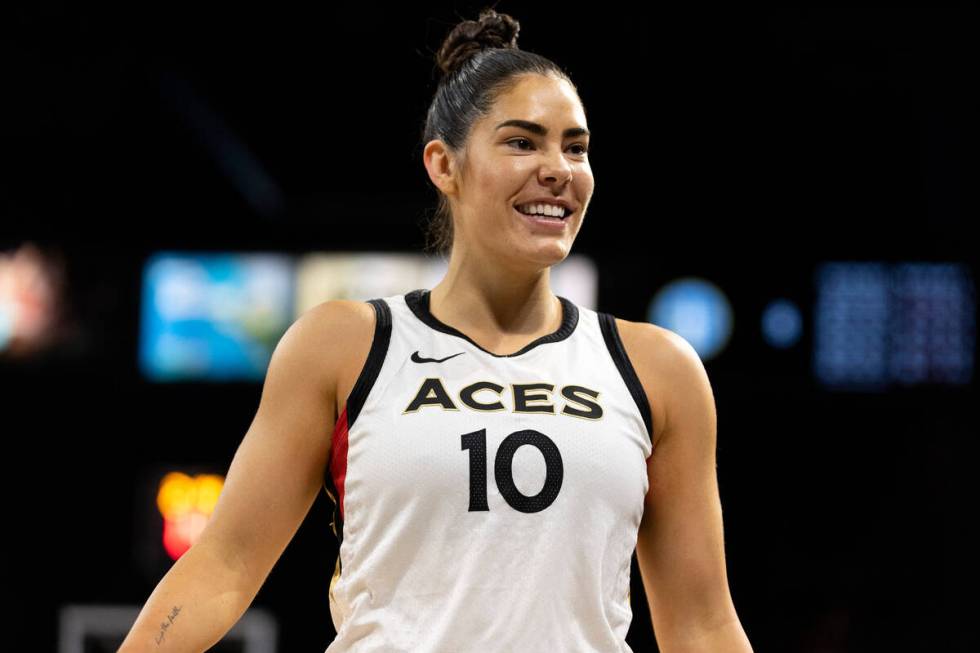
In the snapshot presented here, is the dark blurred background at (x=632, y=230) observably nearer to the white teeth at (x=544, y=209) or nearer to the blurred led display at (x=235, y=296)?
the blurred led display at (x=235, y=296)

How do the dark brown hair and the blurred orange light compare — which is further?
the blurred orange light

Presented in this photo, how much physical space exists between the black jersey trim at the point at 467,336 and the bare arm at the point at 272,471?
5.0 inches

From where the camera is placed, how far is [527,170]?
2.18 metres

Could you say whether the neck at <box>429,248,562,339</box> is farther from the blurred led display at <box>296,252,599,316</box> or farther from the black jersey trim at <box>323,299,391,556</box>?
the blurred led display at <box>296,252,599,316</box>

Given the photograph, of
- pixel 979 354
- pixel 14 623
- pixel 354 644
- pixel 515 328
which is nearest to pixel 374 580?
pixel 354 644

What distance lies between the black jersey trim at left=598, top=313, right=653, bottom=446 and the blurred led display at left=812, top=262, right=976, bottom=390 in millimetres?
5671

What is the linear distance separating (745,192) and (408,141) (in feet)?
7.07

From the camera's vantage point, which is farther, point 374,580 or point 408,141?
point 408,141

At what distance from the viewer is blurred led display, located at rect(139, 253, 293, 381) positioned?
8.12m

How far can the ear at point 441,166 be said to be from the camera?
7.59 ft

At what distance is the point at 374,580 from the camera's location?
2.06 metres

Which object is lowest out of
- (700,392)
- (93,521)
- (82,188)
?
(93,521)

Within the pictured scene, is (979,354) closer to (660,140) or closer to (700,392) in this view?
(660,140)

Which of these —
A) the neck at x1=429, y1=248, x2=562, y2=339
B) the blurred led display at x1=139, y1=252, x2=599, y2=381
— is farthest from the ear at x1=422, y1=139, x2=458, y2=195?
the blurred led display at x1=139, y1=252, x2=599, y2=381
